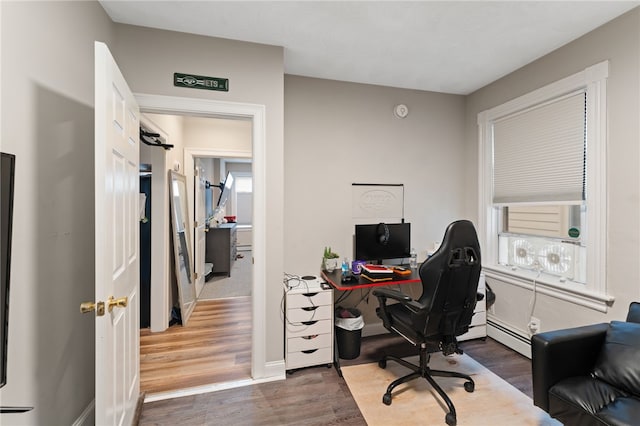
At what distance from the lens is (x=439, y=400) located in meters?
1.97

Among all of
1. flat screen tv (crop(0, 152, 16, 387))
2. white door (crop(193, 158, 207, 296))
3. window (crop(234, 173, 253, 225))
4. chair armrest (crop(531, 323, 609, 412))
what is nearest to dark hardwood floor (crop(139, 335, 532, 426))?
chair armrest (crop(531, 323, 609, 412))

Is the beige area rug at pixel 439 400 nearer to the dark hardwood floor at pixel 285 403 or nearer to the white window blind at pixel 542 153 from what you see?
the dark hardwood floor at pixel 285 403

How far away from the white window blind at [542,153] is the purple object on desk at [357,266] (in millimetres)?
1569

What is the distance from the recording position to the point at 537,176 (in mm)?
2529

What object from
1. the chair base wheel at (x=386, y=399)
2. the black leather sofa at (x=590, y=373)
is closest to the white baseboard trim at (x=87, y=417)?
the chair base wheel at (x=386, y=399)

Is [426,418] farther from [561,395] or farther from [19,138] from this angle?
[19,138]

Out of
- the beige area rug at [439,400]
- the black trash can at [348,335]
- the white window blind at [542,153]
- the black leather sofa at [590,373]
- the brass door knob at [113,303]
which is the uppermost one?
the white window blind at [542,153]

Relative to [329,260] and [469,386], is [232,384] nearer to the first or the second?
[329,260]

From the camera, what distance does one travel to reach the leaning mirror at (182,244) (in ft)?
10.2

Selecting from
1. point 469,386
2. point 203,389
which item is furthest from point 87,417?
point 469,386

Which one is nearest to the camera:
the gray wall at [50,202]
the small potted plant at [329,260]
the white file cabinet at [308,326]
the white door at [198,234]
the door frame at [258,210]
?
the gray wall at [50,202]

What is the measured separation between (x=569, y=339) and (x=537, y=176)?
59.4 inches

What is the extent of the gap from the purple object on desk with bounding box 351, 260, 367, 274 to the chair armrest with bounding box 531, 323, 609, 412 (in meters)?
1.36

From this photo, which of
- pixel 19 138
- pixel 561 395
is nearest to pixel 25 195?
pixel 19 138
